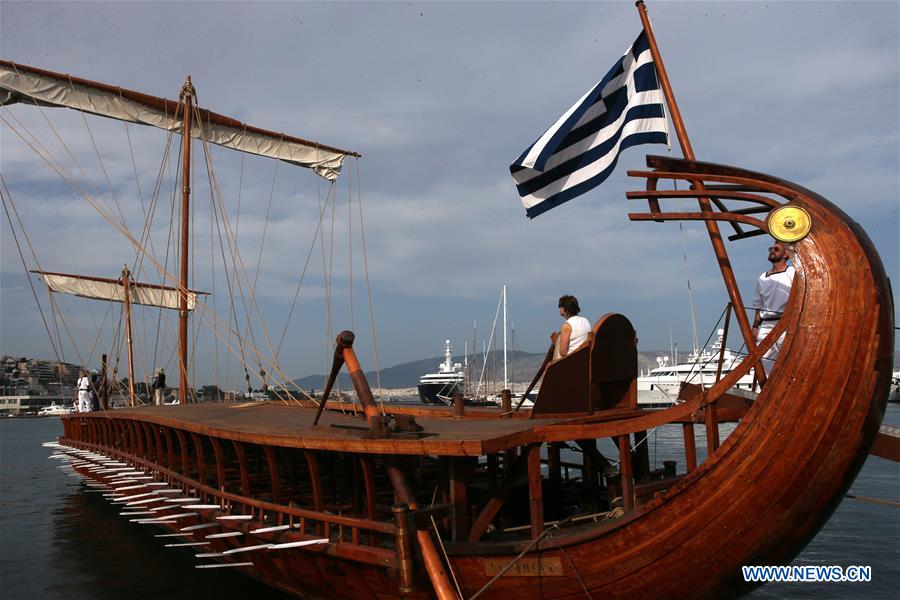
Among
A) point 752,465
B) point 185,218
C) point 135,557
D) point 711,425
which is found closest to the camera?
point 752,465

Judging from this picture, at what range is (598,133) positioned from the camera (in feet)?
23.7

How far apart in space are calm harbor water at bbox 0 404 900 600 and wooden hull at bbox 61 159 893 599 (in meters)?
5.85

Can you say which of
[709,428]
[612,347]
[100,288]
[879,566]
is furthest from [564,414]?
[100,288]

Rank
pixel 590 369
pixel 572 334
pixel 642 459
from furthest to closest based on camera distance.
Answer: pixel 642 459 < pixel 572 334 < pixel 590 369

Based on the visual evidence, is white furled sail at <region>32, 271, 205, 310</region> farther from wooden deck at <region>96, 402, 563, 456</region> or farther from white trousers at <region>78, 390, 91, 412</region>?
wooden deck at <region>96, 402, 563, 456</region>

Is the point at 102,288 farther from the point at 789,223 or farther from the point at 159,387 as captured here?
the point at 789,223

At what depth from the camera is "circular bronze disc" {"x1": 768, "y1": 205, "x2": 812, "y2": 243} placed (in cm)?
440

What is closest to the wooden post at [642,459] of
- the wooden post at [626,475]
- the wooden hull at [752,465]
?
the wooden post at [626,475]

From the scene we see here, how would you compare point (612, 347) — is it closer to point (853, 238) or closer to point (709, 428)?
point (709, 428)

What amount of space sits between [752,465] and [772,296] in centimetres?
164

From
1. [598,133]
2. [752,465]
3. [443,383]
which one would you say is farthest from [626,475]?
[443,383]

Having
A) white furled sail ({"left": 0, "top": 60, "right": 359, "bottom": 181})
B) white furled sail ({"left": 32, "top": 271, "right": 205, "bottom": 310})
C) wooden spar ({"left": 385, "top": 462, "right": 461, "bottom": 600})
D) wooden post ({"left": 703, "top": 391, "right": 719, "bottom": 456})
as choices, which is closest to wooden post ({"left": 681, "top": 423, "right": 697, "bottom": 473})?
wooden post ({"left": 703, "top": 391, "right": 719, "bottom": 456})

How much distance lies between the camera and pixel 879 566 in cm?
1179

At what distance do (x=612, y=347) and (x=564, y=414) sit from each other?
812mm
